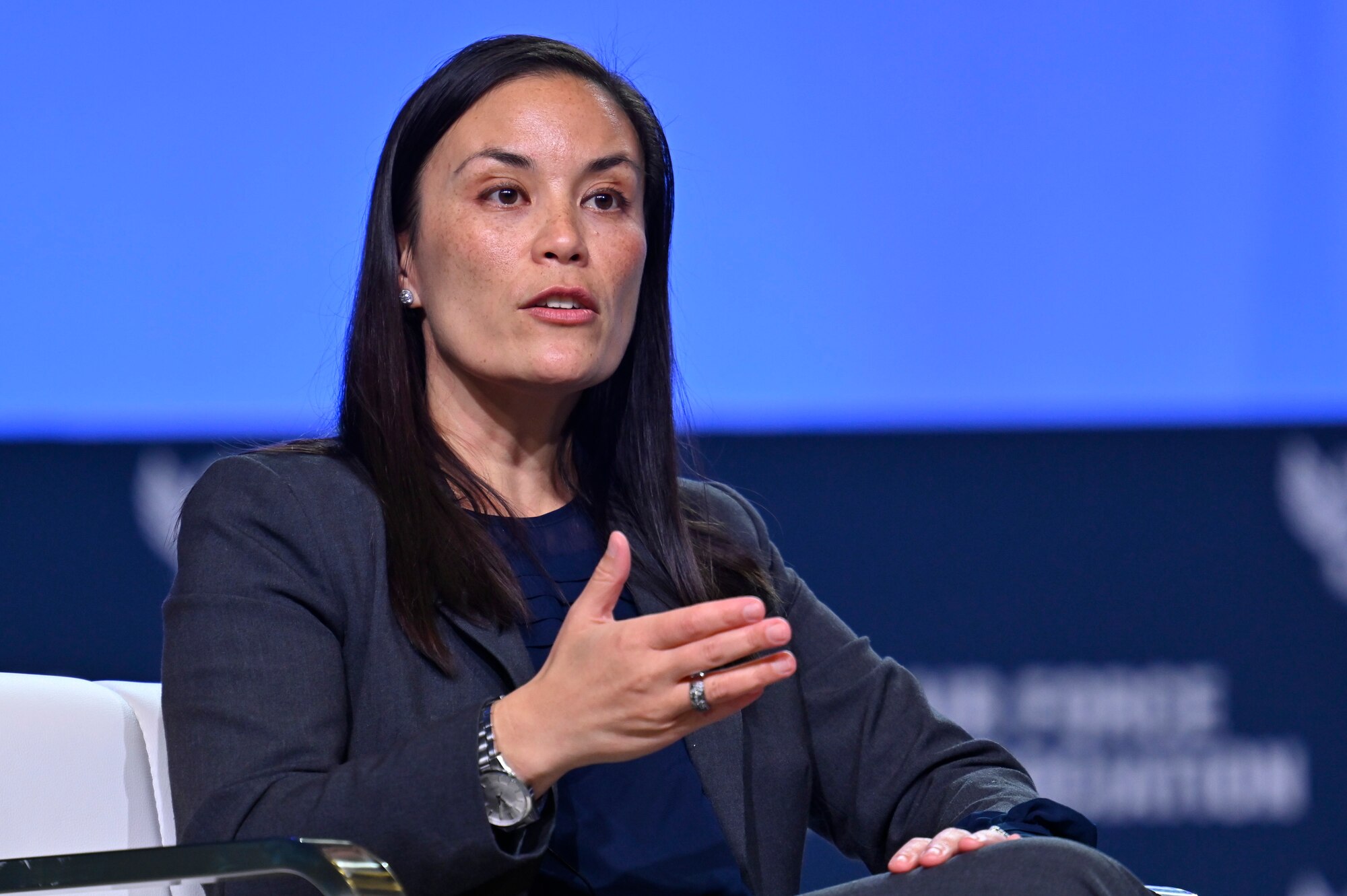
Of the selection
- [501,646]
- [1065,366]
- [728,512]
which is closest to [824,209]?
[1065,366]

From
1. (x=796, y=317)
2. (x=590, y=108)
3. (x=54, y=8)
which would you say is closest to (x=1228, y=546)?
(x=796, y=317)

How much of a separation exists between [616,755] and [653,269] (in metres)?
0.80

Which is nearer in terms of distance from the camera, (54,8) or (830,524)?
(54,8)

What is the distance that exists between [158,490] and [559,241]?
1286 millimetres

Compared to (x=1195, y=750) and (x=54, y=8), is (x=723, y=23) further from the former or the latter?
(x=1195, y=750)

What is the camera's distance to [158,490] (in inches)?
97.5

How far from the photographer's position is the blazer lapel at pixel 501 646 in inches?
53.6

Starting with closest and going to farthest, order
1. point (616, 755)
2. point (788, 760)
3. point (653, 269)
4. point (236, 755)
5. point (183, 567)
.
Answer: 1. point (616, 755)
2. point (236, 755)
3. point (183, 567)
4. point (788, 760)
5. point (653, 269)

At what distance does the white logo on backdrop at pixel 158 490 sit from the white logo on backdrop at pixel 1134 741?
1.39m

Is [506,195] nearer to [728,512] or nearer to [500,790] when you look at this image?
[728,512]

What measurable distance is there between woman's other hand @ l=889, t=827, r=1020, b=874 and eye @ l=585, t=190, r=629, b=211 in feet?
2.48

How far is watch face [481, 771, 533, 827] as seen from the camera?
1.12 meters

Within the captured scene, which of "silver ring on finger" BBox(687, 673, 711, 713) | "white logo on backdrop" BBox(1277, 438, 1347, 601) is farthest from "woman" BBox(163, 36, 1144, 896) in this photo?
"white logo on backdrop" BBox(1277, 438, 1347, 601)

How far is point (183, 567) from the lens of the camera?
1.33 meters
